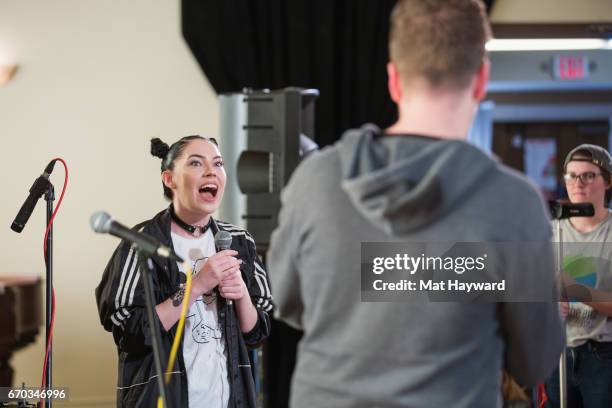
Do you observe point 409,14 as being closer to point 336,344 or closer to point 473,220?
point 473,220

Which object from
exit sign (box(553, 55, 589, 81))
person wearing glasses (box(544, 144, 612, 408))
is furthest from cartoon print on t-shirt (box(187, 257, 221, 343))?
exit sign (box(553, 55, 589, 81))

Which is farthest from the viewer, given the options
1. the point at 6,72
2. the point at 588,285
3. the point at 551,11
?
the point at 551,11

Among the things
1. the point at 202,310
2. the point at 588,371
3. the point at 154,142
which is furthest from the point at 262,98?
the point at 588,371

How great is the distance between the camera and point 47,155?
14.8ft

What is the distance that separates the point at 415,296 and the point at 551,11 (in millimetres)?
4244

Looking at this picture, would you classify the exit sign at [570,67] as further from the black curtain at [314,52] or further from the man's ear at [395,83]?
the man's ear at [395,83]

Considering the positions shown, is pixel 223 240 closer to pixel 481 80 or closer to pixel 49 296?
pixel 49 296

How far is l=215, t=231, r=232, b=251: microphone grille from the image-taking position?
2170mm

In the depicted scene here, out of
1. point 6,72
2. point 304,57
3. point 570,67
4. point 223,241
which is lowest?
point 223,241

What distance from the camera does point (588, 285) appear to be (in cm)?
260

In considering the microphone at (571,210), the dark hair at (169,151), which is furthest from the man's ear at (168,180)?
the microphone at (571,210)

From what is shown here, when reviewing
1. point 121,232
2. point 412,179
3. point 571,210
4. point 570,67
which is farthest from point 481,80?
point 570,67

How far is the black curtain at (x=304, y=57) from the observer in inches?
186

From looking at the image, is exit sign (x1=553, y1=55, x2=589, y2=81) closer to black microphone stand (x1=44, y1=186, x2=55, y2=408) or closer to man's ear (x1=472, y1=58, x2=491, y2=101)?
black microphone stand (x1=44, y1=186, x2=55, y2=408)
